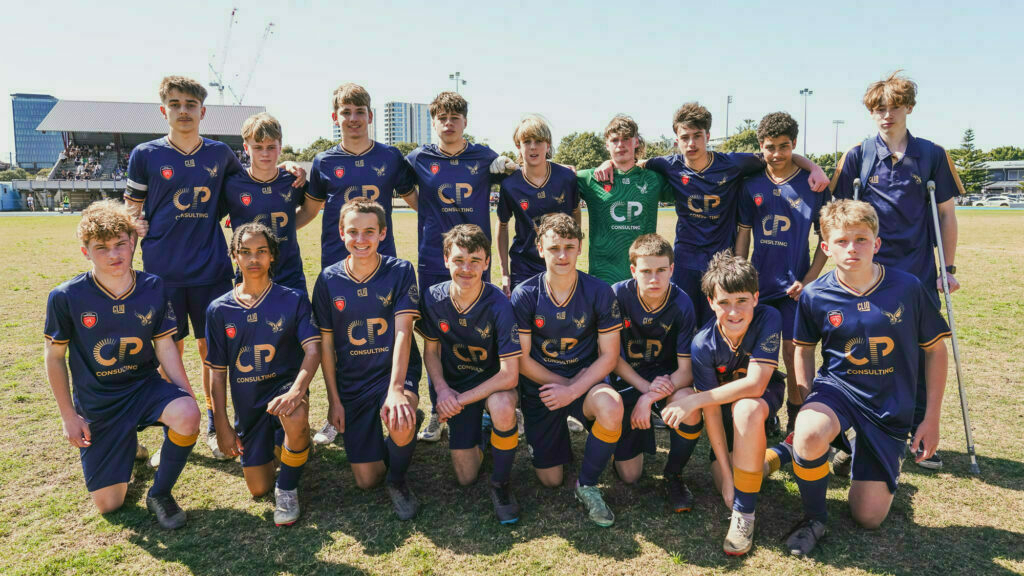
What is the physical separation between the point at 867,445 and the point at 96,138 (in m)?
78.7

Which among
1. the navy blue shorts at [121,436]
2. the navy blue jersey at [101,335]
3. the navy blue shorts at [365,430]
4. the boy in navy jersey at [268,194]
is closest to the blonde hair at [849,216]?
the navy blue shorts at [365,430]

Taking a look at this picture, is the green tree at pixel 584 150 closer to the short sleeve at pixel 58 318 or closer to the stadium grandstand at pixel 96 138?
the stadium grandstand at pixel 96 138

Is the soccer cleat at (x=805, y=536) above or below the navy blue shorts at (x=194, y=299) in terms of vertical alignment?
below

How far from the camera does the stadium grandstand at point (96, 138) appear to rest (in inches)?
2277

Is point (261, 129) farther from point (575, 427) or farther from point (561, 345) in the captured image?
point (575, 427)

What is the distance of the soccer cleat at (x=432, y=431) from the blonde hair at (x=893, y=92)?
13.8ft

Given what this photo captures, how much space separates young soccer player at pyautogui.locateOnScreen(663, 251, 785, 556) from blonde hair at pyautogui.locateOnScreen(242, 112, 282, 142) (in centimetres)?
358

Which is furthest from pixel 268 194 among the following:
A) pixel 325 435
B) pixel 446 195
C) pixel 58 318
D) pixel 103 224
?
pixel 325 435

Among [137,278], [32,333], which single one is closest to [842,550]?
[137,278]

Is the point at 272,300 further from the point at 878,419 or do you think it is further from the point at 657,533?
the point at 878,419

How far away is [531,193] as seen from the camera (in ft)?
16.9

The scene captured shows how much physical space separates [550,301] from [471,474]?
52.5 inches

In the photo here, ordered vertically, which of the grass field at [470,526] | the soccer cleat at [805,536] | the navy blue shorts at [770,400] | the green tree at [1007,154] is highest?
the green tree at [1007,154]

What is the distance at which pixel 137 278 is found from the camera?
3.98 m
